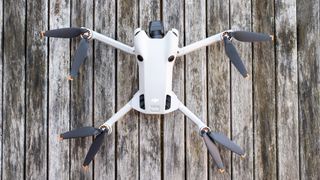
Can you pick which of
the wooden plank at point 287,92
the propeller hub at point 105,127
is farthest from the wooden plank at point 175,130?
the wooden plank at point 287,92

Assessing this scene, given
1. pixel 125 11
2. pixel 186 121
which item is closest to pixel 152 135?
pixel 186 121

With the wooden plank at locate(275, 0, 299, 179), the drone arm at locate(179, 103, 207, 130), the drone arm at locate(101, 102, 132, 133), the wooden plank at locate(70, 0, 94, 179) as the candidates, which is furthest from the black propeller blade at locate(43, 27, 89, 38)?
the wooden plank at locate(275, 0, 299, 179)

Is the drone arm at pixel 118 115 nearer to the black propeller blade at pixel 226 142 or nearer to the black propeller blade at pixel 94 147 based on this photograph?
the black propeller blade at pixel 94 147

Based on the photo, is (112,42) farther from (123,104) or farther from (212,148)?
(212,148)

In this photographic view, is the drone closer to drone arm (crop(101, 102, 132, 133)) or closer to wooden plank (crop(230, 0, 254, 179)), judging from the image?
drone arm (crop(101, 102, 132, 133))

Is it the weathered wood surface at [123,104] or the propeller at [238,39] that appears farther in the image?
the weathered wood surface at [123,104]

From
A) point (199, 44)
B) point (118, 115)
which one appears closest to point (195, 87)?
point (199, 44)

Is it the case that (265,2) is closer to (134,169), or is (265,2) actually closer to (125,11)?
(125,11)
